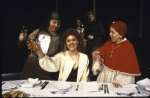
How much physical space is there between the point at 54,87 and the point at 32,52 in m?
0.80

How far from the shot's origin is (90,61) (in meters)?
2.20

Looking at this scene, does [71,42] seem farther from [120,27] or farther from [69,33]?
[120,27]

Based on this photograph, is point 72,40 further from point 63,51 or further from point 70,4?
point 70,4

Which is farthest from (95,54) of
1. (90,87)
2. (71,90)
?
(71,90)

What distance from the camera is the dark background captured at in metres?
2.02

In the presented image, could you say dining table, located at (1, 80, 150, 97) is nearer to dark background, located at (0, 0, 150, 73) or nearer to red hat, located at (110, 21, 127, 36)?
dark background, located at (0, 0, 150, 73)

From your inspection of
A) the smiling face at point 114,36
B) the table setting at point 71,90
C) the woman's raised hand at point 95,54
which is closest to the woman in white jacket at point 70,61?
the woman's raised hand at point 95,54

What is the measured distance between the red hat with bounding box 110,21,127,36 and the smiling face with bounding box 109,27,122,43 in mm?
46

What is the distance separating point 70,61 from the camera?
2.17 metres

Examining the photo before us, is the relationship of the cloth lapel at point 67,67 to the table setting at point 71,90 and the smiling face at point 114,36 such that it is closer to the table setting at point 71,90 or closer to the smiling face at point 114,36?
the table setting at point 71,90

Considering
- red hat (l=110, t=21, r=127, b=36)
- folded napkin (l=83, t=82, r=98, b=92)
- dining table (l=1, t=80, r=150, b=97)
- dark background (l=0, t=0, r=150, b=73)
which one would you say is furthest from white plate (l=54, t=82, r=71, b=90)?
red hat (l=110, t=21, r=127, b=36)

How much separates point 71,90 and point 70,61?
64cm

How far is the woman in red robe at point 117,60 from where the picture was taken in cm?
203

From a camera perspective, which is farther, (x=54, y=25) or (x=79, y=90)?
(x=54, y=25)
